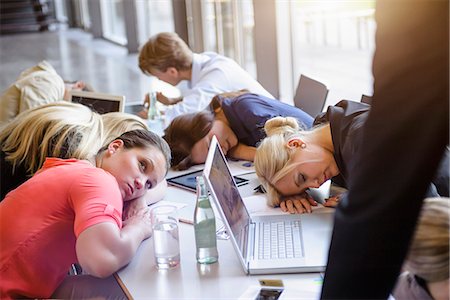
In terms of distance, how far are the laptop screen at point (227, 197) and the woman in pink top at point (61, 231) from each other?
284mm

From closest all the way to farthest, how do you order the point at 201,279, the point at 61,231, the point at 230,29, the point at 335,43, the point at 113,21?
the point at 201,279, the point at 61,231, the point at 230,29, the point at 335,43, the point at 113,21

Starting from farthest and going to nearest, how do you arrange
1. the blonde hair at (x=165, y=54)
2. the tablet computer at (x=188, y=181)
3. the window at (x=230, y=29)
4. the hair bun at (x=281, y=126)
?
1. the window at (x=230, y=29)
2. the blonde hair at (x=165, y=54)
3. the tablet computer at (x=188, y=181)
4. the hair bun at (x=281, y=126)

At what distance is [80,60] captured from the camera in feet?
33.1

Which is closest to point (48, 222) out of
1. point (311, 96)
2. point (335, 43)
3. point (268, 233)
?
point (268, 233)

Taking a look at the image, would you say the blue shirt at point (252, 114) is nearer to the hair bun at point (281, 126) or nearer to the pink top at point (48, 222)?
the hair bun at point (281, 126)

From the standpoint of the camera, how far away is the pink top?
5.72 feet

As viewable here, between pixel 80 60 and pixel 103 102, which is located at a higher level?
pixel 103 102

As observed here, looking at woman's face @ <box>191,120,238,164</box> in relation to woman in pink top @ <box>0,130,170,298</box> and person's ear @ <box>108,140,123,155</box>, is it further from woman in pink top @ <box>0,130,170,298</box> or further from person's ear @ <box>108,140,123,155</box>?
woman in pink top @ <box>0,130,170,298</box>

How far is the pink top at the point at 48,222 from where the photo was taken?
1.74m

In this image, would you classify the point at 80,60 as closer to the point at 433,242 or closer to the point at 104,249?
the point at 104,249

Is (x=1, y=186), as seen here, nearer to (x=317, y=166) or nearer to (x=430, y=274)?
(x=317, y=166)

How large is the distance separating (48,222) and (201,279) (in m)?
0.46

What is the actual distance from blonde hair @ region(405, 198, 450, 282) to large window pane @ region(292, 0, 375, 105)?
4156 millimetres

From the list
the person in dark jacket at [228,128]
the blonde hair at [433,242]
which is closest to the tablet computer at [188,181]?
the person in dark jacket at [228,128]
